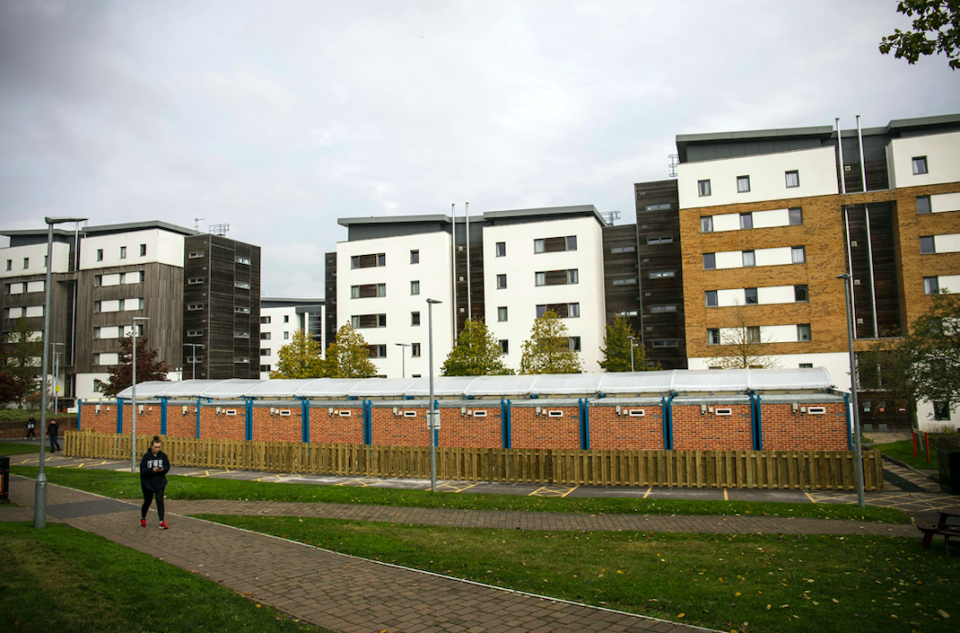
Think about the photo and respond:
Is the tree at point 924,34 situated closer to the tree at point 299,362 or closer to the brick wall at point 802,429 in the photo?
the brick wall at point 802,429

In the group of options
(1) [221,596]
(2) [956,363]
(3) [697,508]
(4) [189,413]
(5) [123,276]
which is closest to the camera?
(1) [221,596]

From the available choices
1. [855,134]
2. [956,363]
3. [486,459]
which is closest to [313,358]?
[486,459]

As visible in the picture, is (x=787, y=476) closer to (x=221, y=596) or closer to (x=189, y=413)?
(x=221, y=596)

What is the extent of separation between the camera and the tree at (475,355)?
46375mm

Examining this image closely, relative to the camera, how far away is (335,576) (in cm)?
960

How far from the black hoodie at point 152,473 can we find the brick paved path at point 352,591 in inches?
36.1

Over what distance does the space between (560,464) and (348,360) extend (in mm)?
33741

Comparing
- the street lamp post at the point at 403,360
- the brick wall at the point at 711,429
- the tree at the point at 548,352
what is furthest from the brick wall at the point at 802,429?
the street lamp post at the point at 403,360

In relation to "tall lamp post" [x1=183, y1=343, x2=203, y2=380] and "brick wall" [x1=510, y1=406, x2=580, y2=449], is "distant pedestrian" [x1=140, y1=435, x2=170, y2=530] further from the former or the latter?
"tall lamp post" [x1=183, y1=343, x2=203, y2=380]

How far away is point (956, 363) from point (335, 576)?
87.0ft

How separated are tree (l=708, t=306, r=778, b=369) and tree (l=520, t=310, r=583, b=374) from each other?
34.3ft

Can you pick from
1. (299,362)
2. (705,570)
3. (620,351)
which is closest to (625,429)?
(705,570)

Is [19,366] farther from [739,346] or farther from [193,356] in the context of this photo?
[739,346]

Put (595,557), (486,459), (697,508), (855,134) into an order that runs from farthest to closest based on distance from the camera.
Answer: (855,134), (486,459), (697,508), (595,557)
